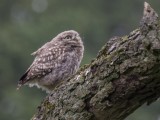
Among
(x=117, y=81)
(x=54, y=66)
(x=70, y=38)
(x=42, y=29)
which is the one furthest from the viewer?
(x=42, y=29)

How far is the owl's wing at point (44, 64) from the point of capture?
8.35 m

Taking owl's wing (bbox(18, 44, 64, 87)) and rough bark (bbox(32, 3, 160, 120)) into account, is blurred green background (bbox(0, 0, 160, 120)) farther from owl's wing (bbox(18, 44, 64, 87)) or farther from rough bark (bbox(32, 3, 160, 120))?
rough bark (bbox(32, 3, 160, 120))

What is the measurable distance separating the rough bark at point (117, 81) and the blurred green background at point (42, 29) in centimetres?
2084

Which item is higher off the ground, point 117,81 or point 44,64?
point 44,64

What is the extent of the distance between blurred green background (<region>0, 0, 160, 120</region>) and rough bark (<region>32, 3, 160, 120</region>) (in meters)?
20.8

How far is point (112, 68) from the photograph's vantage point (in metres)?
5.52

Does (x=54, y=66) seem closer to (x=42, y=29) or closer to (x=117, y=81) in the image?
(x=117, y=81)

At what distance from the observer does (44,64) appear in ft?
28.0

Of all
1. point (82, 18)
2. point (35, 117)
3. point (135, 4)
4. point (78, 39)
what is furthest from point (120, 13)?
point (35, 117)

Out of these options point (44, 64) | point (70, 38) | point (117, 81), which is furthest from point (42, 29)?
point (117, 81)

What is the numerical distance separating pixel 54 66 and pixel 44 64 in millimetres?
114

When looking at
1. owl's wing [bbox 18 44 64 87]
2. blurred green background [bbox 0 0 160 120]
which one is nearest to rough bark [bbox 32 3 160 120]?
owl's wing [bbox 18 44 64 87]

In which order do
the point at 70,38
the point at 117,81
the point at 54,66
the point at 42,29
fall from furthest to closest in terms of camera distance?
the point at 42,29, the point at 70,38, the point at 54,66, the point at 117,81

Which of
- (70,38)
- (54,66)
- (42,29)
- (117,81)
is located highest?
(42,29)
